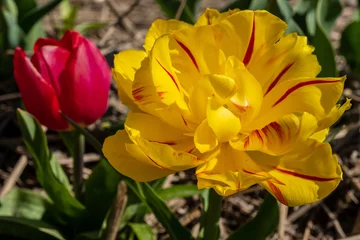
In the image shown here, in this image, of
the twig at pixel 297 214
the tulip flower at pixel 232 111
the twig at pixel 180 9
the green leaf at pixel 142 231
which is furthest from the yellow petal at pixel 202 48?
the twig at pixel 297 214

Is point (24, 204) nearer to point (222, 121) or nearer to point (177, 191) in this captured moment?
point (177, 191)

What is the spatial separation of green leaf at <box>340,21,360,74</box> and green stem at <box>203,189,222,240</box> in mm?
930

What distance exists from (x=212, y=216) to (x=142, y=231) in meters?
0.24

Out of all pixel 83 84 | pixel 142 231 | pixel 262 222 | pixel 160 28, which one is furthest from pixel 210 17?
pixel 142 231

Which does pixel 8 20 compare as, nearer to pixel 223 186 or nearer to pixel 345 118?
pixel 345 118

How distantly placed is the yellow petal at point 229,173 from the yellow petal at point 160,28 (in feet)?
0.71

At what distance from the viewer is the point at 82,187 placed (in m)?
1.49

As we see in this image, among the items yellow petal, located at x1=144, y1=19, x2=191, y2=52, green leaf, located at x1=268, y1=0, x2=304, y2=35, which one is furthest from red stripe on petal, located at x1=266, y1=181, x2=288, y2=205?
green leaf, located at x1=268, y1=0, x2=304, y2=35

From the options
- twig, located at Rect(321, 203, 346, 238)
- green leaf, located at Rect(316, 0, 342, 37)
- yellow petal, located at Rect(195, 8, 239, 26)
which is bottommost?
twig, located at Rect(321, 203, 346, 238)

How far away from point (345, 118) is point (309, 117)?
3.19ft

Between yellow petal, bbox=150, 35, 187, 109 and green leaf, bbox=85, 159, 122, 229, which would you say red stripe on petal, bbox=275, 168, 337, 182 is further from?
green leaf, bbox=85, 159, 122, 229

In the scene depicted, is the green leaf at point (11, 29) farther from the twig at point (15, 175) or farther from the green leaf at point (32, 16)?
the twig at point (15, 175)

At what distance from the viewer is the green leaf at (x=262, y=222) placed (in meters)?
1.26

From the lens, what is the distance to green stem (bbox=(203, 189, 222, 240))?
1.20m
